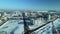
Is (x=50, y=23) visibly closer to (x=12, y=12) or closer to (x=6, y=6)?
(x=12, y=12)

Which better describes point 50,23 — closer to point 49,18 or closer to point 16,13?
point 49,18

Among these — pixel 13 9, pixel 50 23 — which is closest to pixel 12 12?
pixel 13 9

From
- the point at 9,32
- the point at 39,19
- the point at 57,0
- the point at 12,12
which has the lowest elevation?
the point at 9,32

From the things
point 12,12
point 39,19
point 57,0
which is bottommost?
point 39,19

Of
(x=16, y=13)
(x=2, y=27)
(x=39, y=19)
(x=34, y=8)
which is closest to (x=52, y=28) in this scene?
(x=39, y=19)

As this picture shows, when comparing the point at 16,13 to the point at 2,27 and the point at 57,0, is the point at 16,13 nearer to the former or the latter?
the point at 2,27

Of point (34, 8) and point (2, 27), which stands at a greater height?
point (34, 8)

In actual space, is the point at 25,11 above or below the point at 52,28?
above
